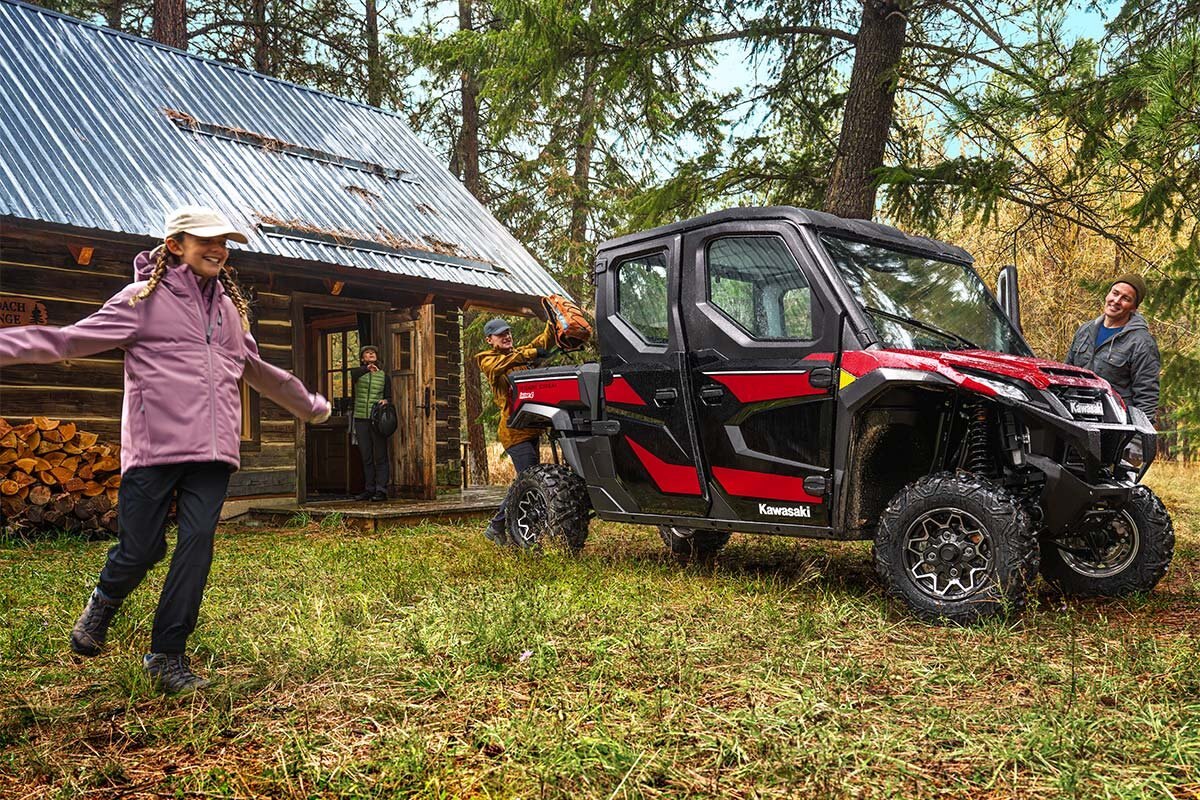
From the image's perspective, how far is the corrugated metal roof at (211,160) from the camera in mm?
9844

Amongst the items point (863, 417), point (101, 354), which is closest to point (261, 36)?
point (101, 354)

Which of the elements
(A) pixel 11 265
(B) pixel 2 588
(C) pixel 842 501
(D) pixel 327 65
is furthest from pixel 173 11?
(C) pixel 842 501

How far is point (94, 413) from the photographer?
1056 cm

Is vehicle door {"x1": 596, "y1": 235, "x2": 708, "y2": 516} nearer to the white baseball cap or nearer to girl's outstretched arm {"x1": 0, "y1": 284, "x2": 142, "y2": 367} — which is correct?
the white baseball cap

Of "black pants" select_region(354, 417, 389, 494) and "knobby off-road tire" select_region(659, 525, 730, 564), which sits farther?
"black pants" select_region(354, 417, 389, 494)

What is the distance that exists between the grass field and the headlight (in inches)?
39.4

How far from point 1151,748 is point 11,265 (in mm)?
10385

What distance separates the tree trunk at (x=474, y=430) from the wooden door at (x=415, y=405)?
6.56 metres

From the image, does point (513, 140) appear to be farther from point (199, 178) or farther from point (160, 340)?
point (160, 340)

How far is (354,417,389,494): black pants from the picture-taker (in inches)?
475

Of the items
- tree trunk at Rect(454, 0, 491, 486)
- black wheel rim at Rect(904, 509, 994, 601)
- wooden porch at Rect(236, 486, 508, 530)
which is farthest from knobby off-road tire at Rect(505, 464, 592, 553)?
tree trunk at Rect(454, 0, 491, 486)

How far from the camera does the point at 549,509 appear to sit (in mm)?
7203

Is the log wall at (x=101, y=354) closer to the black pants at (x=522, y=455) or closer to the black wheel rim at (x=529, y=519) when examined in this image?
the black pants at (x=522, y=455)

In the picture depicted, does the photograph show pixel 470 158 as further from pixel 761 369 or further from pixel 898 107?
pixel 761 369
